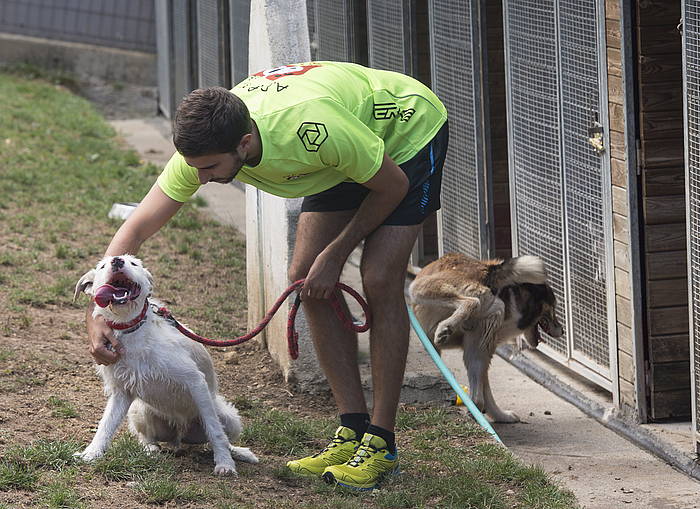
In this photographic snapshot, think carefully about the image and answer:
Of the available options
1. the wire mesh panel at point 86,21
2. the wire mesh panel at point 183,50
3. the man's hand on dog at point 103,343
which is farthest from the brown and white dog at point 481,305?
the wire mesh panel at point 86,21

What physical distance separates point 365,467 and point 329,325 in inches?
23.4

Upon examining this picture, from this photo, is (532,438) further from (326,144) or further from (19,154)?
(19,154)

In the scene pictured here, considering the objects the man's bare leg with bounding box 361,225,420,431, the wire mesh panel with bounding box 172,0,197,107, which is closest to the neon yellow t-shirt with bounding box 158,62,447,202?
the man's bare leg with bounding box 361,225,420,431

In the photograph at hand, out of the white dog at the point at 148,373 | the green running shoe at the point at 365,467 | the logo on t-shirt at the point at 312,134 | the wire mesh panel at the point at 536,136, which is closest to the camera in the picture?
the logo on t-shirt at the point at 312,134

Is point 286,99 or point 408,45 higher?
point 286,99

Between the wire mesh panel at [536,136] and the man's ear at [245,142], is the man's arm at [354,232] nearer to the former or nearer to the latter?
the man's ear at [245,142]

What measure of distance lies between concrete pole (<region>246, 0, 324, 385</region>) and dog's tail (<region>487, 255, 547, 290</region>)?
1036mm

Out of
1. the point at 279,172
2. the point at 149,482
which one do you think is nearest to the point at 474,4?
the point at 279,172

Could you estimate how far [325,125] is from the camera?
141 inches

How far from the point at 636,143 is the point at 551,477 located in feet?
5.38

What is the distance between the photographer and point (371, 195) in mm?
3842

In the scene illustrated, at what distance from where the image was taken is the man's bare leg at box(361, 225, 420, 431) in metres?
4.00

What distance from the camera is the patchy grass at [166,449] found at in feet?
13.0

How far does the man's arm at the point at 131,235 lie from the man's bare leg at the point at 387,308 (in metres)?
0.80
